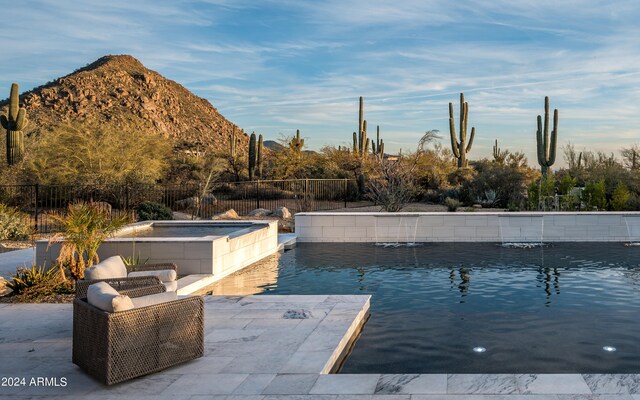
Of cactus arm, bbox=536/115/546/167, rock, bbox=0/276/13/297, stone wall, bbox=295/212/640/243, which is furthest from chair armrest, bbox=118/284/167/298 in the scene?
cactus arm, bbox=536/115/546/167

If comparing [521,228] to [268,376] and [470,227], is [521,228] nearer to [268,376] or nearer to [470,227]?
[470,227]

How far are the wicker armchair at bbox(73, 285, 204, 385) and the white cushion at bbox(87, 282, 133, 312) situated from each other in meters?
0.05

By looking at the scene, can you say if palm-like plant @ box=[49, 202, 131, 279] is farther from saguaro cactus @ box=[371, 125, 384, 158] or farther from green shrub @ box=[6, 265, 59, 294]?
saguaro cactus @ box=[371, 125, 384, 158]

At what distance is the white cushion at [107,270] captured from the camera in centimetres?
612

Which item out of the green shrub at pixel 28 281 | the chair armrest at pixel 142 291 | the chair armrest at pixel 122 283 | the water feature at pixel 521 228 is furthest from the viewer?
the water feature at pixel 521 228

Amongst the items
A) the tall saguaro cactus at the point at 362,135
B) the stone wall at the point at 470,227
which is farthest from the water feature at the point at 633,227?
the tall saguaro cactus at the point at 362,135

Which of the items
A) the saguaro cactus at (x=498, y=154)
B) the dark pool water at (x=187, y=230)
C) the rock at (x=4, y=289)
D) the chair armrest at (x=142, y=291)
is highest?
the saguaro cactus at (x=498, y=154)

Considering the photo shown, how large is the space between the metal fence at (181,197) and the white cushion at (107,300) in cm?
1499

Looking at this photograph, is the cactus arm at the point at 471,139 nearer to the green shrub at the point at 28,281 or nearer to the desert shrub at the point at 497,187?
the desert shrub at the point at 497,187

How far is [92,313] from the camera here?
4438mm

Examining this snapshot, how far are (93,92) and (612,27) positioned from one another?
44.0 m

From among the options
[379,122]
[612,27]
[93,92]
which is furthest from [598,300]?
[93,92]

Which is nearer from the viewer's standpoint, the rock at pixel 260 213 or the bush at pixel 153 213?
the bush at pixel 153 213

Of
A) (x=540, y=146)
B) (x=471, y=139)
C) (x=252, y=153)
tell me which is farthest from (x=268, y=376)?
(x=471, y=139)
